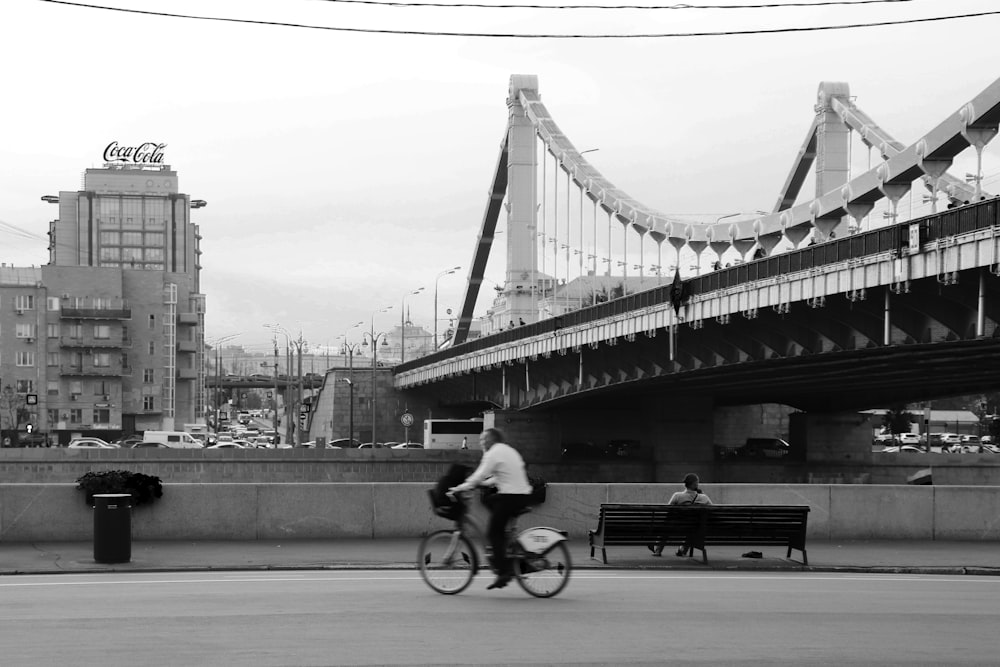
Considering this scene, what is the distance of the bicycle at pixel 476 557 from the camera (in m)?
14.1

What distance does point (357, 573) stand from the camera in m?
17.0

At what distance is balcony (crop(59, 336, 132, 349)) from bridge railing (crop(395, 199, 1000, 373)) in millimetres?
60430

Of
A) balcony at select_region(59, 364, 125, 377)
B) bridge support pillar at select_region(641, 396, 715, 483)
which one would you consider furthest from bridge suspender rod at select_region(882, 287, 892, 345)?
balcony at select_region(59, 364, 125, 377)

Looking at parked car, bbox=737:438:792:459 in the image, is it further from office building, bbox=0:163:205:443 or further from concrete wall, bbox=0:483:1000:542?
office building, bbox=0:163:205:443

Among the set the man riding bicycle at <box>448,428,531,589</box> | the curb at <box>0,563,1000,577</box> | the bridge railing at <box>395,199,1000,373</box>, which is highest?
the bridge railing at <box>395,199,1000,373</box>

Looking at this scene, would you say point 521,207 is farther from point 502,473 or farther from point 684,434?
point 502,473

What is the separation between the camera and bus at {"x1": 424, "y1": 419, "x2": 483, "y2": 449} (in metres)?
84.5

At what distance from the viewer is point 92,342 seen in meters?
116

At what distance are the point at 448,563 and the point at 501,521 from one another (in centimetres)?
75

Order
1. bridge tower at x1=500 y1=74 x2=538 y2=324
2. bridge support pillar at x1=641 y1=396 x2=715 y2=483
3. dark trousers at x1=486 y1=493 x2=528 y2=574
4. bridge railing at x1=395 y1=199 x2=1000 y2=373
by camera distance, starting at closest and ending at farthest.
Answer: dark trousers at x1=486 y1=493 x2=528 y2=574 → bridge railing at x1=395 y1=199 x2=1000 y2=373 → bridge support pillar at x1=641 y1=396 x2=715 y2=483 → bridge tower at x1=500 y1=74 x2=538 y2=324

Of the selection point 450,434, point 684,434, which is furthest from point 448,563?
point 450,434

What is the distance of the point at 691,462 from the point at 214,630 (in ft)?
197

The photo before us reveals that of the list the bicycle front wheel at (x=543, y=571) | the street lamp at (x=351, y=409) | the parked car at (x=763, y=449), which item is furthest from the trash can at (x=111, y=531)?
the street lamp at (x=351, y=409)

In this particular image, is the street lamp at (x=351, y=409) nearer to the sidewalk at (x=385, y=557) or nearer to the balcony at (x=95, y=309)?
the balcony at (x=95, y=309)
